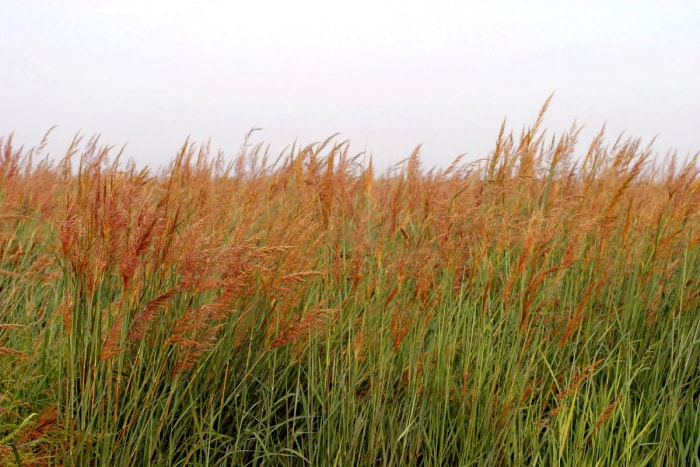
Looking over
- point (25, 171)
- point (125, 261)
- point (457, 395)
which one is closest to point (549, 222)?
point (457, 395)

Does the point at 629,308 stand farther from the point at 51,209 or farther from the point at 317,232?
the point at 51,209

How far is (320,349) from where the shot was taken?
254cm

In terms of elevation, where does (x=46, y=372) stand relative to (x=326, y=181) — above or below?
below

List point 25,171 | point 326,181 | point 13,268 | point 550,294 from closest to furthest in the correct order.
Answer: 1. point 550,294
2. point 326,181
3. point 13,268
4. point 25,171

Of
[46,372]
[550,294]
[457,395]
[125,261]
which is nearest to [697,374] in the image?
[550,294]

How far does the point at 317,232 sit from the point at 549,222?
1.11 meters

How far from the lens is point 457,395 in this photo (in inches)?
87.0

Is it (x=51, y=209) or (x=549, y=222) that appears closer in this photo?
(x=549, y=222)

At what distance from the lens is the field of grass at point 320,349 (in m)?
1.89

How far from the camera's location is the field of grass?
189cm

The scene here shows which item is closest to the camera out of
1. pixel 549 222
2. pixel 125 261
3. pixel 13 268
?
pixel 125 261

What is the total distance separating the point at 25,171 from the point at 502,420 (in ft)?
17.0

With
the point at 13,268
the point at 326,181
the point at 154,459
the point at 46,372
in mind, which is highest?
the point at 326,181

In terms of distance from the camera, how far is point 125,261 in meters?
1.69
